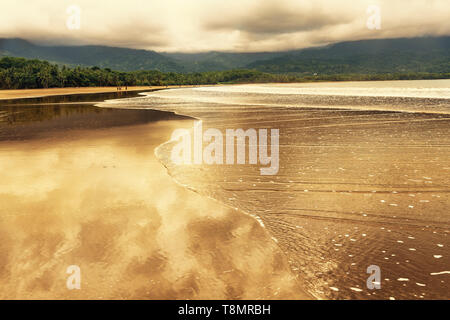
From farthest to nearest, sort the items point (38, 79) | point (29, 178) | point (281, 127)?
point (38, 79) → point (281, 127) → point (29, 178)

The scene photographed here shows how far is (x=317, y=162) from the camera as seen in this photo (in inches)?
369

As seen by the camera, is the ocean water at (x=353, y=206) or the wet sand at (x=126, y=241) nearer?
the wet sand at (x=126, y=241)

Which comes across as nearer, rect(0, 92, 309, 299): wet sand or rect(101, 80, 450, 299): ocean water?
rect(0, 92, 309, 299): wet sand

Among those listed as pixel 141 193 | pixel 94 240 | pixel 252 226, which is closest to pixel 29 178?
pixel 141 193

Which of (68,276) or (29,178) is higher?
(29,178)

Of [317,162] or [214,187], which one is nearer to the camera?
[214,187]

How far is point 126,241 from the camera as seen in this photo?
16.0 feet

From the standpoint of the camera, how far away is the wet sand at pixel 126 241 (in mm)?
3786

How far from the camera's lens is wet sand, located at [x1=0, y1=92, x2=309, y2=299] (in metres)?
3.79

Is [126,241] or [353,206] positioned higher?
[353,206]
